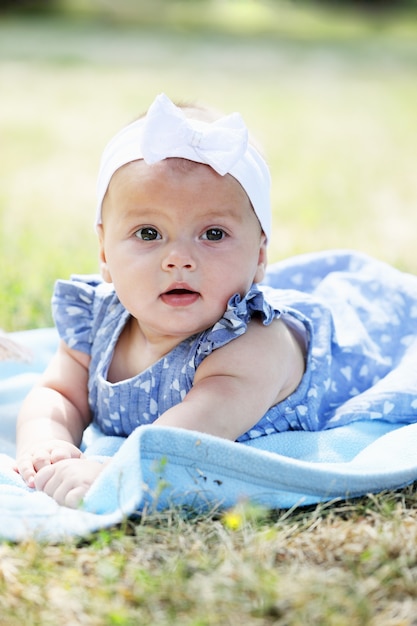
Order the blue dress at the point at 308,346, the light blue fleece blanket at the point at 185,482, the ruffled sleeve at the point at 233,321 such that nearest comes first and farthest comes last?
the light blue fleece blanket at the point at 185,482, the ruffled sleeve at the point at 233,321, the blue dress at the point at 308,346

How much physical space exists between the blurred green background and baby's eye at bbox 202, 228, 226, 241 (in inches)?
53.6

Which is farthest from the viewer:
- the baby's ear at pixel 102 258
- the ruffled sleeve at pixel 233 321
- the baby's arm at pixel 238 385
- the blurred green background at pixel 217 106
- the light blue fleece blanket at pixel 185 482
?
the blurred green background at pixel 217 106

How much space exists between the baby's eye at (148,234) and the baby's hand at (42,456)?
1.88ft

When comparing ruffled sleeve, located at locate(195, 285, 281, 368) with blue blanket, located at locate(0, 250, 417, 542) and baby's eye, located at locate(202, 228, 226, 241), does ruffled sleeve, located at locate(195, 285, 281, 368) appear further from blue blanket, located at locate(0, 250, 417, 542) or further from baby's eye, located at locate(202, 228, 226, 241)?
blue blanket, located at locate(0, 250, 417, 542)

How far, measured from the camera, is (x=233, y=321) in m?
2.45

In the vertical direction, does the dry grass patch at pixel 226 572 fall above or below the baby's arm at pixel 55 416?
below

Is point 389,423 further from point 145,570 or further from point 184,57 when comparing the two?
point 184,57

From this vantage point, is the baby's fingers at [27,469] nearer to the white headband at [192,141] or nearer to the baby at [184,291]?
the baby at [184,291]

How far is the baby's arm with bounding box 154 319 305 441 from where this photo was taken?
2334 mm

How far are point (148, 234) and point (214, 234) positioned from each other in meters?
0.17

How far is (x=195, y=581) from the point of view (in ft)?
5.83

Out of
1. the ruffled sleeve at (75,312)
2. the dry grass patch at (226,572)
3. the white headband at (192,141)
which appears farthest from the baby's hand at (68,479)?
the white headband at (192,141)

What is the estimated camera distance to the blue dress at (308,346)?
8.45 ft

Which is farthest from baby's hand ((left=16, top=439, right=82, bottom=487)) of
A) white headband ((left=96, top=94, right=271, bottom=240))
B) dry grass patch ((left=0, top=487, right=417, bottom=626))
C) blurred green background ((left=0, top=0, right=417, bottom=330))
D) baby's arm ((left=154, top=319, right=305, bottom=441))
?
blurred green background ((left=0, top=0, right=417, bottom=330))
